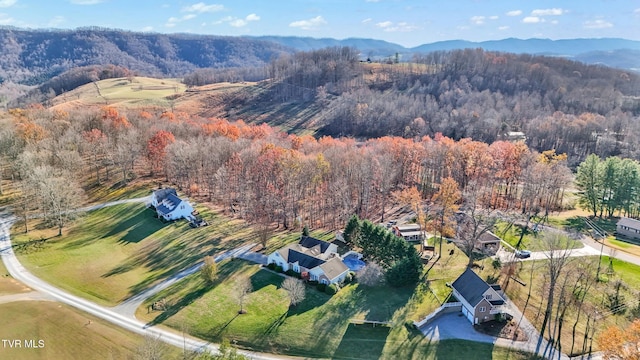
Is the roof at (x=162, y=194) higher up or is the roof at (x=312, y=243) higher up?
the roof at (x=162, y=194)

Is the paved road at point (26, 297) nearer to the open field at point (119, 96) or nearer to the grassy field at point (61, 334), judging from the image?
the grassy field at point (61, 334)

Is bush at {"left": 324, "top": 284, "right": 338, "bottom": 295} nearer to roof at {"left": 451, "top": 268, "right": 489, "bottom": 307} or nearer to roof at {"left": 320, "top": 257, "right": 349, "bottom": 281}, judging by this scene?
roof at {"left": 320, "top": 257, "right": 349, "bottom": 281}

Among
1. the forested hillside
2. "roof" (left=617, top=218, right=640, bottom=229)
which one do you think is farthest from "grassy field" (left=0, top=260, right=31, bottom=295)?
the forested hillside

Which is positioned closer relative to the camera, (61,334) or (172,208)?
(61,334)

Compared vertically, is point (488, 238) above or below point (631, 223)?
above

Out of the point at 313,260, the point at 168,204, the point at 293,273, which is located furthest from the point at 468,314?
the point at 168,204

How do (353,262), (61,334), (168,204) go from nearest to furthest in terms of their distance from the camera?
(61,334) < (353,262) < (168,204)

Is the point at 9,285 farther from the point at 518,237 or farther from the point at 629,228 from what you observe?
the point at 629,228

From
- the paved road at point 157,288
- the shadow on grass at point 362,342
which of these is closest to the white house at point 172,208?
the paved road at point 157,288
